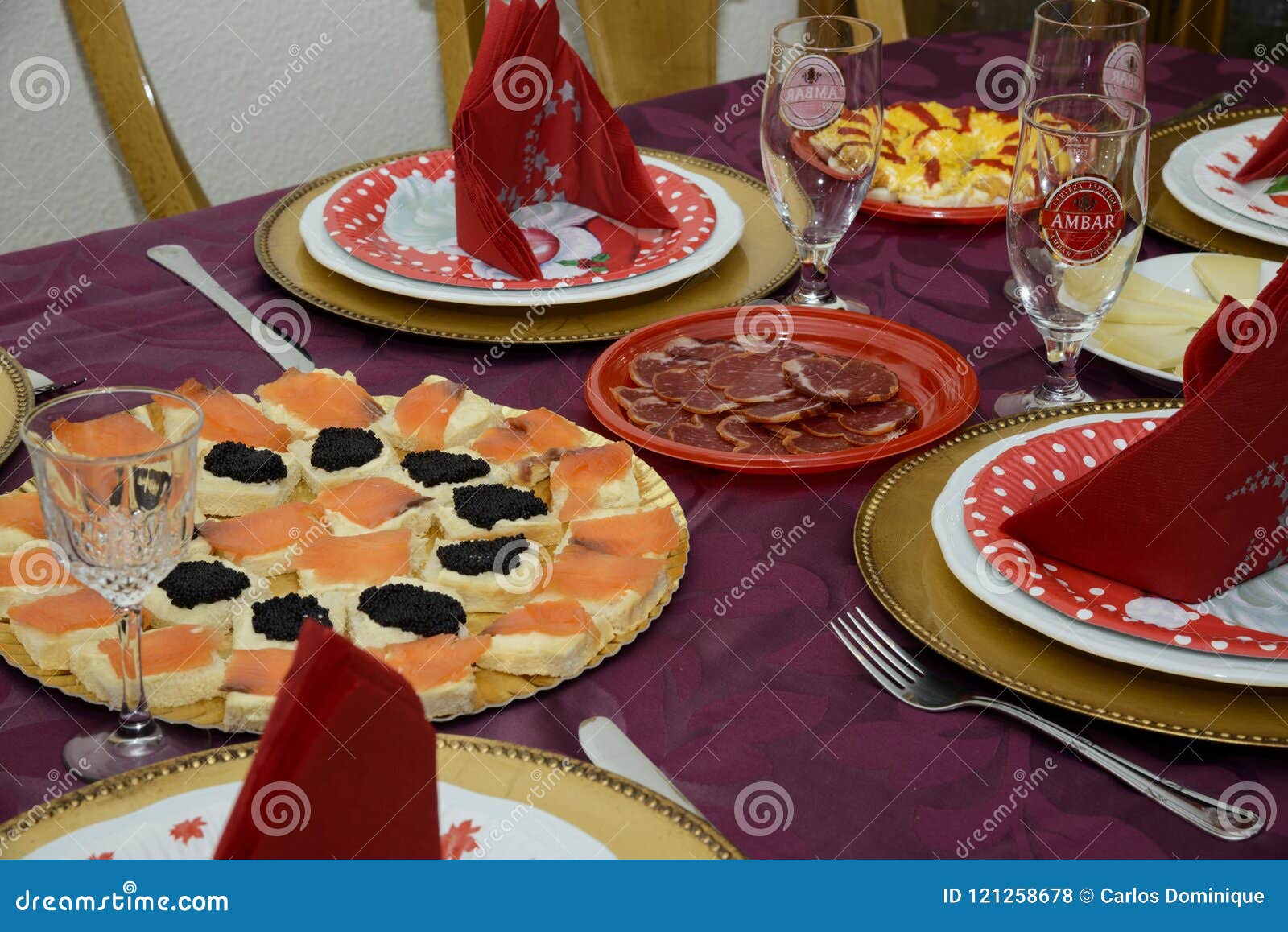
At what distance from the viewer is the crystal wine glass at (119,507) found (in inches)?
29.5

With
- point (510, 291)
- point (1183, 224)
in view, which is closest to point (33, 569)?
point (510, 291)

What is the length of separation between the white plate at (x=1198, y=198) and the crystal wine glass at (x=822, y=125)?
0.47 metres

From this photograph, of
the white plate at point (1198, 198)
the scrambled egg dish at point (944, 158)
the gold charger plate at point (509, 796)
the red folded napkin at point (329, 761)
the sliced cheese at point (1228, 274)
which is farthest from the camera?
the scrambled egg dish at point (944, 158)

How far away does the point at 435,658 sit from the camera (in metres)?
0.88

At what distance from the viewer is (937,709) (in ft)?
2.93

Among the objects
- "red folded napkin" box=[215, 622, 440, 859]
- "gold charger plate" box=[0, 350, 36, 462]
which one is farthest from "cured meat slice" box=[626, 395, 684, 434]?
"red folded napkin" box=[215, 622, 440, 859]

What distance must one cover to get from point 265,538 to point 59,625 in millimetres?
171

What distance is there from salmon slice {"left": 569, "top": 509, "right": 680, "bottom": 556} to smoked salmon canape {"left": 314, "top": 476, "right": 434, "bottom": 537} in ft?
0.42

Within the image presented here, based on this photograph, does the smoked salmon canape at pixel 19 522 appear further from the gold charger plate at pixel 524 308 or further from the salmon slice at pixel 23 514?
the gold charger plate at pixel 524 308

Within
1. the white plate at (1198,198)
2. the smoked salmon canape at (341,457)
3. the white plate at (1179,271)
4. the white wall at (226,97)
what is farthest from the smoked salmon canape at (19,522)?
the white wall at (226,97)

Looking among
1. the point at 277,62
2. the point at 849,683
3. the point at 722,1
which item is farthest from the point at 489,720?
the point at 722,1

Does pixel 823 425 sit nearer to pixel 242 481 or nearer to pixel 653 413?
pixel 653 413

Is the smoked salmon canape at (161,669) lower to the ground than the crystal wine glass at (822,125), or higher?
lower

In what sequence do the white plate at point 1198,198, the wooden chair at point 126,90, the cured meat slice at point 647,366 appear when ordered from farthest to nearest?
the wooden chair at point 126,90, the white plate at point 1198,198, the cured meat slice at point 647,366
